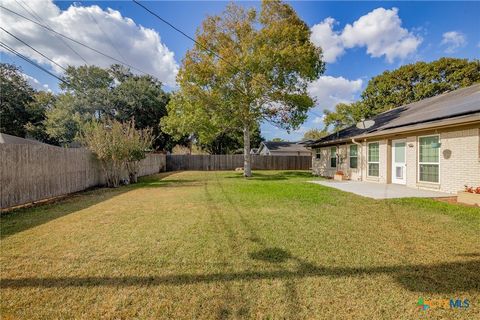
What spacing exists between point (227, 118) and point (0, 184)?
1040 centimetres

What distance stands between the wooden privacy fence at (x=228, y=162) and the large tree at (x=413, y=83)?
975 centimetres

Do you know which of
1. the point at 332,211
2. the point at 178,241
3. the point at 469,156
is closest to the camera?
the point at 178,241

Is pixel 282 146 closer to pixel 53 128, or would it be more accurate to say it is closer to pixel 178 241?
pixel 53 128

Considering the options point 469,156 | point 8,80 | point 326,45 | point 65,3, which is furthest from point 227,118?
point 8,80

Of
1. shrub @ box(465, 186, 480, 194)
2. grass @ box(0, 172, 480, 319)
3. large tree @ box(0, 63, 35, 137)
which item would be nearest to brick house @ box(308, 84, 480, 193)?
shrub @ box(465, 186, 480, 194)

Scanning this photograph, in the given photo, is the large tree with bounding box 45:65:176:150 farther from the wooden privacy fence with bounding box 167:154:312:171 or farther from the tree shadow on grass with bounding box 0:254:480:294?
the tree shadow on grass with bounding box 0:254:480:294

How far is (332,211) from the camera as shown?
5.84 m

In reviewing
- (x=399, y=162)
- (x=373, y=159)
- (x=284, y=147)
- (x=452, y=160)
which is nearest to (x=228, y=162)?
(x=284, y=147)

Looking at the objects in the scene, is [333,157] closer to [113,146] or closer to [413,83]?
[113,146]

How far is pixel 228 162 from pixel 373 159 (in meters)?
15.0

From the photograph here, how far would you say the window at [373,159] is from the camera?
11.1 meters

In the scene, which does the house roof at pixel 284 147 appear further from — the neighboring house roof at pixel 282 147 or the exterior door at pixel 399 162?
the exterior door at pixel 399 162

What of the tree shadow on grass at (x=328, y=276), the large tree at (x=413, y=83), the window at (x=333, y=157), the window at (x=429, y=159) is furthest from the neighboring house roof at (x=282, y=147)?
the tree shadow on grass at (x=328, y=276)

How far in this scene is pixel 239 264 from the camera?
305 cm
